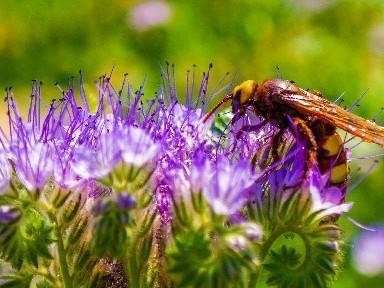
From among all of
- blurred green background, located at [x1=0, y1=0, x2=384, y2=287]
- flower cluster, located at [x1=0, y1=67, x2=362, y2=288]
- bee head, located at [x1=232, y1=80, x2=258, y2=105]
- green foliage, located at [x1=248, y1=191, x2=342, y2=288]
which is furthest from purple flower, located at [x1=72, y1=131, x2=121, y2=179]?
blurred green background, located at [x1=0, y1=0, x2=384, y2=287]

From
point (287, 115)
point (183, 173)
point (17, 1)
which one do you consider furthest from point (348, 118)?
point (17, 1)

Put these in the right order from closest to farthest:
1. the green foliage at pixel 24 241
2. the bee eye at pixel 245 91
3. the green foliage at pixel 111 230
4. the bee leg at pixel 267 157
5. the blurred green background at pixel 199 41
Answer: the green foliage at pixel 111 230 → the green foliage at pixel 24 241 → the bee leg at pixel 267 157 → the bee eye at pixel 245 91 → the blurred green background at pixel 199 41

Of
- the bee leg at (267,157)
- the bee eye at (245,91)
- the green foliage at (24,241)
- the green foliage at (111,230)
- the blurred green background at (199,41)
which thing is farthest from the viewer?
the blurred green background at (199,41)

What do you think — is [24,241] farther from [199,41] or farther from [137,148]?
[199,41]

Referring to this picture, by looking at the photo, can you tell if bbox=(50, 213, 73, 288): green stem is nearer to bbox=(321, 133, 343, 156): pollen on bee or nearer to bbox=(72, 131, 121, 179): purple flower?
bbox=(72, 131, 121, 179): purple flower

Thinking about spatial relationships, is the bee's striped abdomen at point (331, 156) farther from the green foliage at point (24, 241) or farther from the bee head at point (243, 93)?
the green foliage at point (24, 241)

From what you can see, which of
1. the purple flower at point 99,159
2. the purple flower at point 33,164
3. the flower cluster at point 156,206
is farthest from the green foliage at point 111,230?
the purple flower at point 33,164

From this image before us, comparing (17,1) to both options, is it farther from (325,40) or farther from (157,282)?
(157,282)

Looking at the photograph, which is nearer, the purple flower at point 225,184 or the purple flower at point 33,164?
the purple flower at point 225,184

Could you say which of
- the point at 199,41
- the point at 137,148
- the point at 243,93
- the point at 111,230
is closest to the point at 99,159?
the point at 137,148
